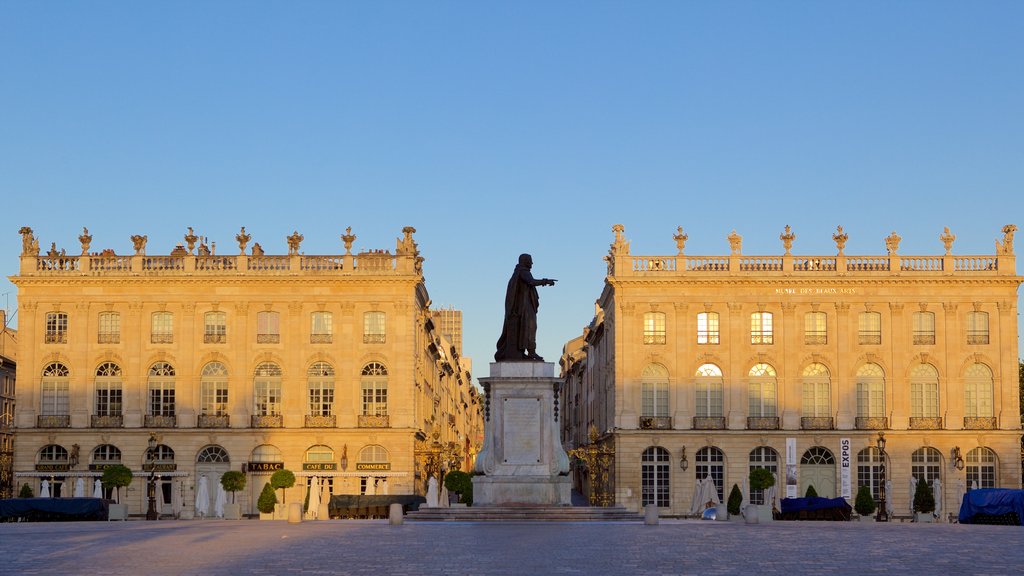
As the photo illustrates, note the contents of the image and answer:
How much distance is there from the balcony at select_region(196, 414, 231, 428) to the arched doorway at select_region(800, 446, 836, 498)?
28.8 meters

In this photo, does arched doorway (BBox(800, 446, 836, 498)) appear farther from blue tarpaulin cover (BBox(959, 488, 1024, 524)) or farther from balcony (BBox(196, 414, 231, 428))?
balcony (BBox(196, 414, 231, 428))

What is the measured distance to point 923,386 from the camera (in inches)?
2872

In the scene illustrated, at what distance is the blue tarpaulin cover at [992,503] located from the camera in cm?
4097

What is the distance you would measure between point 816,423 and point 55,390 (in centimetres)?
3811

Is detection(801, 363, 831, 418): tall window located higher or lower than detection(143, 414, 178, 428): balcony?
higher

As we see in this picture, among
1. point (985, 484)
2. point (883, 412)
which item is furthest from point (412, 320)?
point (985, 484)

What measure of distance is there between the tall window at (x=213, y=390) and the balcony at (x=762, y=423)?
86.0ft

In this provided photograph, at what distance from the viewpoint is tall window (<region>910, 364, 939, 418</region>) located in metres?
72.7

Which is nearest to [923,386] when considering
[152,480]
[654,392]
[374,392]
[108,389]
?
[654,392]

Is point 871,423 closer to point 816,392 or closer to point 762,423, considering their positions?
point 816,392

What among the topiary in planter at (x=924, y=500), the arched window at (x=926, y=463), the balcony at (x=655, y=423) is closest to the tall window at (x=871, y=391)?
the arched window at (x=926, y=463)

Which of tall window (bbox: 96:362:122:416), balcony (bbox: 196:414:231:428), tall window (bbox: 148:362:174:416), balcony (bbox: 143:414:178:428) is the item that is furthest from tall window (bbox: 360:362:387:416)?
tall window (bbox: 96:362:122:416)

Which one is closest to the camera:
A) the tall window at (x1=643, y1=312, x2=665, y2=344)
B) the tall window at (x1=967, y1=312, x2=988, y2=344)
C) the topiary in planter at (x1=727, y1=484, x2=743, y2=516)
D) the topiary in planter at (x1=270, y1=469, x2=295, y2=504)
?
the topiary in planter at (x1=727, y1=484, x2=743, y2=516)

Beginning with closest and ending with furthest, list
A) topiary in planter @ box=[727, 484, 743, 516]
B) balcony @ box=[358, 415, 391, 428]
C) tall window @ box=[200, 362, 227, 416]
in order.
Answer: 1. topiary in planter @ box=[727, 484, 743, 516]
2. balcony @ box=[358, 415, 391, 428]
3. tall window @ box=[200, 362, 227, 416]
